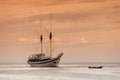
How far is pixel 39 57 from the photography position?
152 m

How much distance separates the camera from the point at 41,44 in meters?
172

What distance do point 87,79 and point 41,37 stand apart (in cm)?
10276

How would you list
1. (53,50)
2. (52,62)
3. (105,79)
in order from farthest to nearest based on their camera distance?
(53,50)
(52,62)
(105,79)

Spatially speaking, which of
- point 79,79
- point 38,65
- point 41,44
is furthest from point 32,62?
point 79,79

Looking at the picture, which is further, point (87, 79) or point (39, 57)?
point (39, 57)

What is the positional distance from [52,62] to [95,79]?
76.8 m

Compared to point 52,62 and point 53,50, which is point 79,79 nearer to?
point 52,62

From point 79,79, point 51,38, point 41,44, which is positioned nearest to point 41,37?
point 41,44

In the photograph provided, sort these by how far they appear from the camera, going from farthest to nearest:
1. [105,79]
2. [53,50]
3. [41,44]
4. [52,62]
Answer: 1. [41,44]
2. [53,50]
3. [52,62]
4. [105,79]

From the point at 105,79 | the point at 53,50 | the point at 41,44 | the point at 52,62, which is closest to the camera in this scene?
the point at 105,79

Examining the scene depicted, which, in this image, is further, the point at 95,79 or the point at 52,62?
the point at 52,62

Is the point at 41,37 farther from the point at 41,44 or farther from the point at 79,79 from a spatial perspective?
the point at 79,79

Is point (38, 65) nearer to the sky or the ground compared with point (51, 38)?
nearer to the ground

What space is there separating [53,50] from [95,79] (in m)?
86.6
